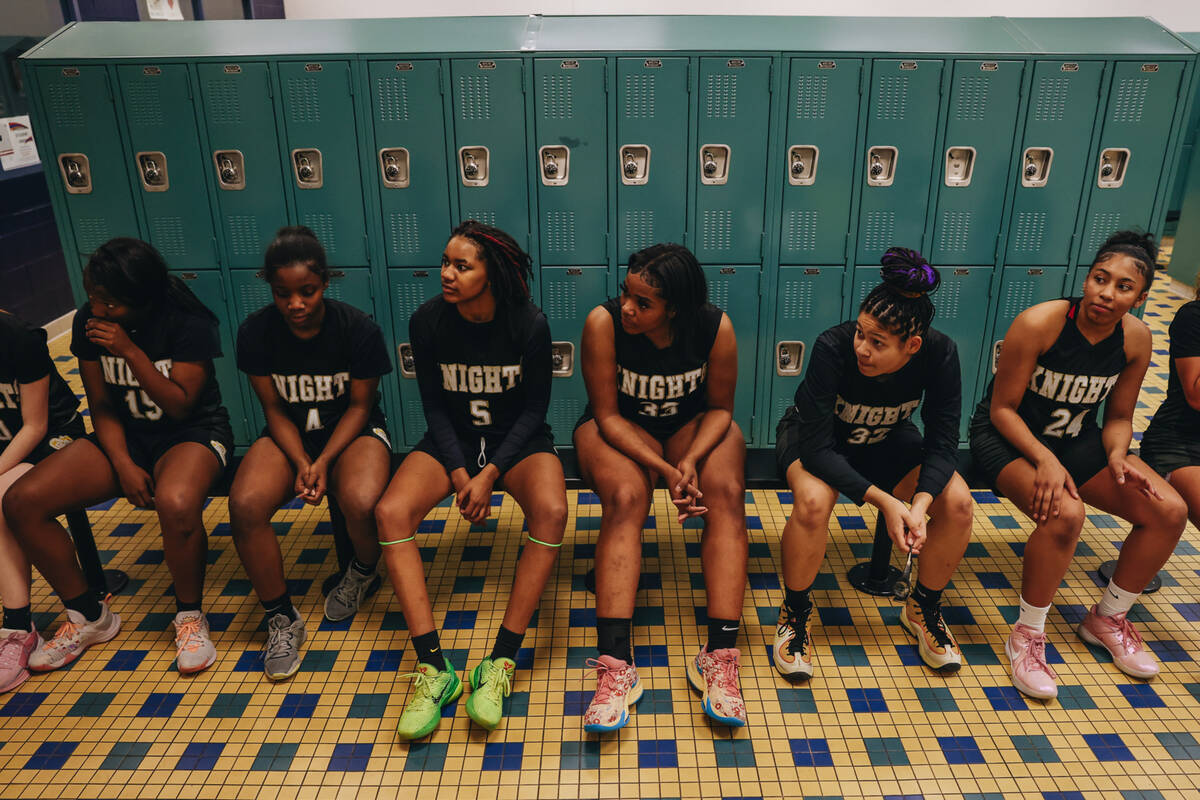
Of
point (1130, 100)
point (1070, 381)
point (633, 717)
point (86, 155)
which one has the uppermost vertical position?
point (1130, 100)

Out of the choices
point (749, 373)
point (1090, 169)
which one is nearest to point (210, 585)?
point (749, 373)

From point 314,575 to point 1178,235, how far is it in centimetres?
679

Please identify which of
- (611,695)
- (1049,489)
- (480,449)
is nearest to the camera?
(611,695)

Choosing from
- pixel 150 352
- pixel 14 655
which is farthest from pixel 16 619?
pixel 150 352

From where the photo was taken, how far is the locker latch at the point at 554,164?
10.1ft

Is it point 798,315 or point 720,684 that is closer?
point 720,684

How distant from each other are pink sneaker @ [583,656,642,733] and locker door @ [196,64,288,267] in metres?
2.23

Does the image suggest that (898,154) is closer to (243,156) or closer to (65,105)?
(243,156)

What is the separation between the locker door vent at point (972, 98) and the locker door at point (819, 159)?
399 millimetres

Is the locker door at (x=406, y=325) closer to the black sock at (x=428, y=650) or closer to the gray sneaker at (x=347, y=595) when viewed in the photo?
the gray sneaker at (x=347, y=595)

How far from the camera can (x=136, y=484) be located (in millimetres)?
2223

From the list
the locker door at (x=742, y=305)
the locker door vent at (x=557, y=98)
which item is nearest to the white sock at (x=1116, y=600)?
the locker door at (x=742, y=305)

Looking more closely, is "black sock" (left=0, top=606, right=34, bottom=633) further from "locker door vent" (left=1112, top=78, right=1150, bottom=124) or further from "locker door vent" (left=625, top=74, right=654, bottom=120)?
"locker door vent" (left=1112, top=78, right=1150, bottom=124)

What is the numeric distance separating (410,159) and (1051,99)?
254 centimetres
